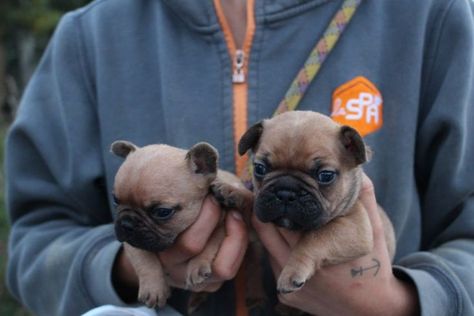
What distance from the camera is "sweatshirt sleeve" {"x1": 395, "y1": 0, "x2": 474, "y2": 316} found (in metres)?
2.35

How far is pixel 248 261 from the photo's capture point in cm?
244

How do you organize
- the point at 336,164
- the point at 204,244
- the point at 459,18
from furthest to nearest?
1. the point at 459,18
2. the point at 204,244
3. the point at 336,164

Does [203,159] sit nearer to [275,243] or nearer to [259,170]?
[259,170]

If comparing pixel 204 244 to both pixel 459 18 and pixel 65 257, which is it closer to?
pixel 65 257

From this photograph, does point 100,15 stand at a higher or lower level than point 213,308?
higher

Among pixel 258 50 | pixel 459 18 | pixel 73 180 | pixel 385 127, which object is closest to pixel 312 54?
pixel 258 50

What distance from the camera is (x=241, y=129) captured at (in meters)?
2.48

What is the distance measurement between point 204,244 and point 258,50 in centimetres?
80

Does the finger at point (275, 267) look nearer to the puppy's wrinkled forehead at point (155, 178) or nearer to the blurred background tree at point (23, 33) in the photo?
the puppy's wrinkled forehead at point (155, 178)

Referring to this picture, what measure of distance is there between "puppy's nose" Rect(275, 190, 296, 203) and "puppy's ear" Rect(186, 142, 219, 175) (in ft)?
1.07

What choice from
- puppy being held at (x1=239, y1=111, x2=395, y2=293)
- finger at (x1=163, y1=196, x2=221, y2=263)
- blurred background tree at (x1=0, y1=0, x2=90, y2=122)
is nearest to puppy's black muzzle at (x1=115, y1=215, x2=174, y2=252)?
finger at (x1=163, y1=196, x2=221, y2=263)

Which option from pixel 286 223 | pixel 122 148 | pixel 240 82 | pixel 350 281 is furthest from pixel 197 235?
pixel 240 82

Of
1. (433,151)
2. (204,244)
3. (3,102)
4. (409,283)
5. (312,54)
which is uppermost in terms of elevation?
(312,54)

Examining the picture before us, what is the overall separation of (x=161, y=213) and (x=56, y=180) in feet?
2.55
